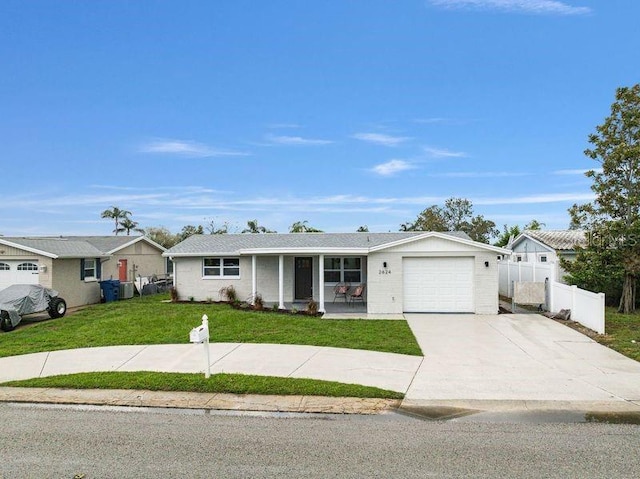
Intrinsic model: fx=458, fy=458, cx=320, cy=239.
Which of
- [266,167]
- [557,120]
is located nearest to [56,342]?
[266,167]

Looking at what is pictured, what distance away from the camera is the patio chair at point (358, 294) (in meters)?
18.6

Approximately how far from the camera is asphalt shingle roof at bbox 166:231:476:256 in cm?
2033

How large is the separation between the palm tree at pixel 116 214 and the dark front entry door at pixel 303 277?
35.7 metres

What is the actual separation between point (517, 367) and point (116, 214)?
4806 cm

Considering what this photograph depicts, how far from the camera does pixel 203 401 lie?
7000 millimetres

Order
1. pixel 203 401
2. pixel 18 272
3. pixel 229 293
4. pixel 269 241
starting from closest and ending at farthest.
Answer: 1. pixel 203 401
2. pixel 229 293
3. pixel 18 272
4. pixel 269 241

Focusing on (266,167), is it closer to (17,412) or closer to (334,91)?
(334,91)

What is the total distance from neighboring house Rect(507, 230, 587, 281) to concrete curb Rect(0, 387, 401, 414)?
20481mm

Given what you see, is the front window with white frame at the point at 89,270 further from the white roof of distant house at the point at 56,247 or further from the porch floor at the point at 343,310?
the porch floor at the point at 343,310

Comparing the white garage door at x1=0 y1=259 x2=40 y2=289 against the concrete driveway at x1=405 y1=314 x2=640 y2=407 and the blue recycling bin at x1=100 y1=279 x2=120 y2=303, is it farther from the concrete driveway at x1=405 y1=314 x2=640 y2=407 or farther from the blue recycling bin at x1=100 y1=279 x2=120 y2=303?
the concrete driveway at x1=405 y1=314 x2=640 y2=407

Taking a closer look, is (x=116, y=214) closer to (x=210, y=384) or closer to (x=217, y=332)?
(x=217, y=332)

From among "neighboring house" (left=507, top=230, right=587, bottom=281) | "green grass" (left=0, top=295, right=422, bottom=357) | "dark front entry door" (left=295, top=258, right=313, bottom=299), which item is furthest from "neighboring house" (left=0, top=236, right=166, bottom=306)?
"neighboring house" (left=507, top=230, right=587, bottom=281)

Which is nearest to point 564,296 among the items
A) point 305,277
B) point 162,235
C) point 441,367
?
point 441,367

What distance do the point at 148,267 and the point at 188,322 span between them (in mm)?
17844
